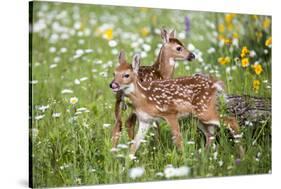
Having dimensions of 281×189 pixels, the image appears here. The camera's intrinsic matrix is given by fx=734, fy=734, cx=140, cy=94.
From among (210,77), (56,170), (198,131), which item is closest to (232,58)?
(210,77)

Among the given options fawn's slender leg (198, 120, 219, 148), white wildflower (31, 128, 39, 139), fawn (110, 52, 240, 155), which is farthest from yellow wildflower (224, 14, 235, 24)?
white wildflower (31, 128, 39, 139)

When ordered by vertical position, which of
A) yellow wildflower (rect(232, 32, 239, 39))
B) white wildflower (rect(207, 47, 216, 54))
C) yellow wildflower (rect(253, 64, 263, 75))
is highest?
yellow wildflower (rect(232, 32, 239, 39))

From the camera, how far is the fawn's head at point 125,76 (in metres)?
5.61

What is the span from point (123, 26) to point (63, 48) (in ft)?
1.75

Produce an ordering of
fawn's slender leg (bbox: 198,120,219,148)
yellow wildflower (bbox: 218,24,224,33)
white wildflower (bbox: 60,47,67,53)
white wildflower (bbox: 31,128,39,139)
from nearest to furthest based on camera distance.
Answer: white wildflower (bbox: 31,128,39,139) < white wildflower (bbox: 60,47,67,53) < fawn's slender leg (bbox: 198,120,219,148) < yellow wildflower (bbox: 218,24,224,33)

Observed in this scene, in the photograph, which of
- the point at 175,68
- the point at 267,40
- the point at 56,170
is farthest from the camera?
the point at 267,40

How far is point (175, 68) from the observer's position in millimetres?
5879

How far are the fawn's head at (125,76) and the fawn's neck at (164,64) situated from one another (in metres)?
0.23

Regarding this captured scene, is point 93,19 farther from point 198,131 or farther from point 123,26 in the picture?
point 198,131

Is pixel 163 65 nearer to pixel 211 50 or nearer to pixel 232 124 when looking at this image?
pixel 211 50

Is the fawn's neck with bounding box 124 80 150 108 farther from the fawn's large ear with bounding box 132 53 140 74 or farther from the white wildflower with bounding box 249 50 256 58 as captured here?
the white wildflower with bounding box 249 50 256 58

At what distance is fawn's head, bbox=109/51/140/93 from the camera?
18.4ft

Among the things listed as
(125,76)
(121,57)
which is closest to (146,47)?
(121,57)

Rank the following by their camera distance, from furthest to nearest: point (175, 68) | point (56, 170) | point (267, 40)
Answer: point (267, 40) → point (175, 68) → point (56, 170)
